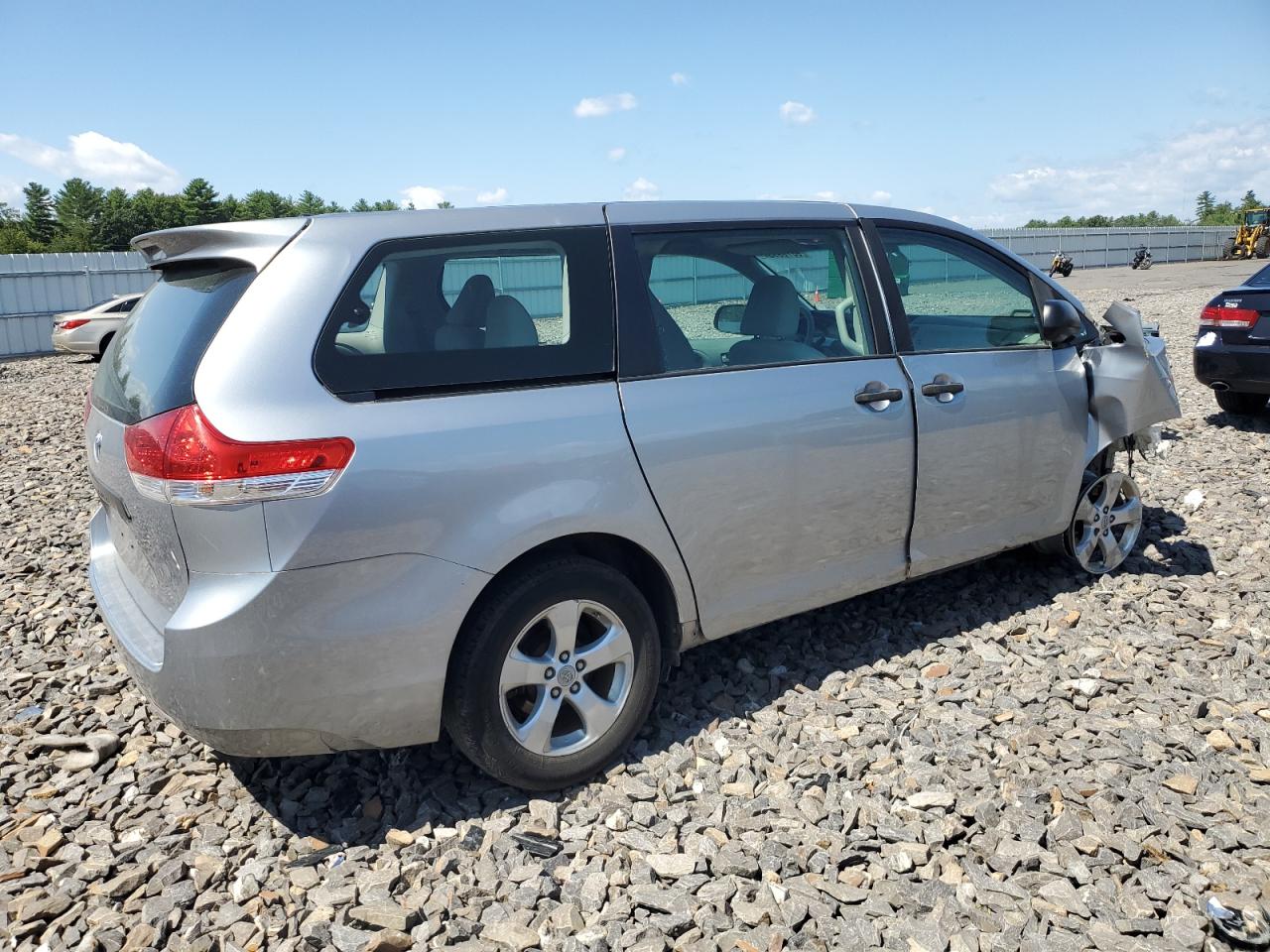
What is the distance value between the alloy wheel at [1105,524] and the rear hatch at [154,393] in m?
3.81

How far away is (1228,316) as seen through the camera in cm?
822

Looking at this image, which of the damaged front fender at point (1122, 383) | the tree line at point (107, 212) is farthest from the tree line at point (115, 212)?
the damaged front fender at point (1122, 383)

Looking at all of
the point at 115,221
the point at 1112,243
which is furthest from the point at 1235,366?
the point at 115,221

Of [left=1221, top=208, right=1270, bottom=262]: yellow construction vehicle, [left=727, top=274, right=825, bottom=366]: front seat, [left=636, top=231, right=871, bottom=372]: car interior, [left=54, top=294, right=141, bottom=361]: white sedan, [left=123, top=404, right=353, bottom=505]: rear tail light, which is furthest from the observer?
[left=1221, top=208, right=1270, bottom=262]: yellow construction vehicle

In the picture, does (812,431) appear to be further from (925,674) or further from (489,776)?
(489,776)

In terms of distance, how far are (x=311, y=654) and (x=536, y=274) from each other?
1.41 metres

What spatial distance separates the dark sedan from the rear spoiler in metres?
8.05

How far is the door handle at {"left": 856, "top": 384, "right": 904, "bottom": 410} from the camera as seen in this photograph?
11.7 feet

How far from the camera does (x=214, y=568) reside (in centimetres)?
254

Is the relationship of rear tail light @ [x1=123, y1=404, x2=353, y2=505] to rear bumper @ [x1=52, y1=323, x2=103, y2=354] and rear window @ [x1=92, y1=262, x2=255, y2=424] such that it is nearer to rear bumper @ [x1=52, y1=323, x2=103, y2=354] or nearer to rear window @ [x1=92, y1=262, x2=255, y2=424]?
rear window @ [x1=92, y1=262, x2=255, y2=424]

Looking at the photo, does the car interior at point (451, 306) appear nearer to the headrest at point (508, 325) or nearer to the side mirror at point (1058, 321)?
the headrest at point (508, 325)

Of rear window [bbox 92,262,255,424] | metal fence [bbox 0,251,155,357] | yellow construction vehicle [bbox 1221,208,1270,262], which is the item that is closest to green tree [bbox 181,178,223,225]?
metal fence [bbox 0,251,155,357]

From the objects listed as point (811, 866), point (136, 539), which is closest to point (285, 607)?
point (136, 539)

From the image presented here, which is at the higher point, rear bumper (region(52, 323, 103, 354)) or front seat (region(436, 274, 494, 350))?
front seat (region(436, 274, 494, 350))
